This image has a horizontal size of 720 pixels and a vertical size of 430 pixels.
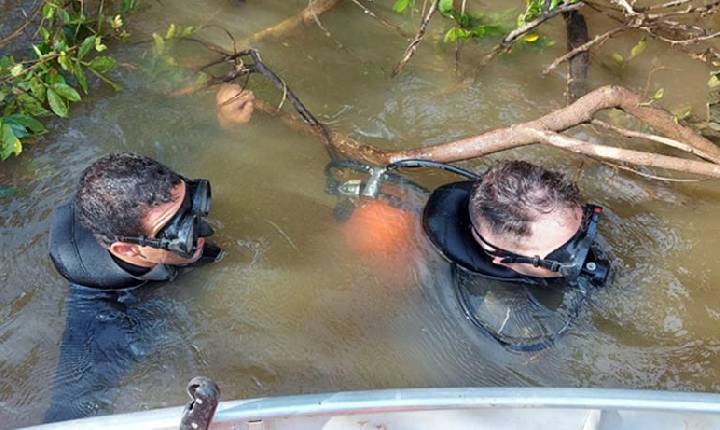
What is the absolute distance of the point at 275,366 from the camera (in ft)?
9.29

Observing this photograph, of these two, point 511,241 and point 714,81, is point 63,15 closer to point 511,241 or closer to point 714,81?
point 511,241

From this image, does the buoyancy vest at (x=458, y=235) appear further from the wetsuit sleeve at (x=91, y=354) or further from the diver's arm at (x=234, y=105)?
the wetsuit sleeve at (x=91, y=354)

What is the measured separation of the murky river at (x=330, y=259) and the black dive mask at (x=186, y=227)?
21.3 inches

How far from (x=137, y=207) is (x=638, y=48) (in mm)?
3043

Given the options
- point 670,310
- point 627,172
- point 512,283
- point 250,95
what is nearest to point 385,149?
point 250,95

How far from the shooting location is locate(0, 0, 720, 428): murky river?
2.86 meters

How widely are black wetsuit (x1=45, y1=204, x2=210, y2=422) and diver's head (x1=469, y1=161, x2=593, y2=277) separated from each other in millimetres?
1462

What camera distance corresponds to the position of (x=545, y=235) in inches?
99.9

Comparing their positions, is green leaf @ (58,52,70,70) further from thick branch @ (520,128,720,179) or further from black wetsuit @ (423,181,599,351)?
thick branch @ (520,128,720,179)

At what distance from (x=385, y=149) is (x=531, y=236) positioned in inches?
48.8

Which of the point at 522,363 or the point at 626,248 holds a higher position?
the point at 626,248

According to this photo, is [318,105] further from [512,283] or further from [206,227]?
[512,283]

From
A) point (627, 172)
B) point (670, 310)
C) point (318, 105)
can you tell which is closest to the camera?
point (670, 310)

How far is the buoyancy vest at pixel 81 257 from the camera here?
8.61ft
